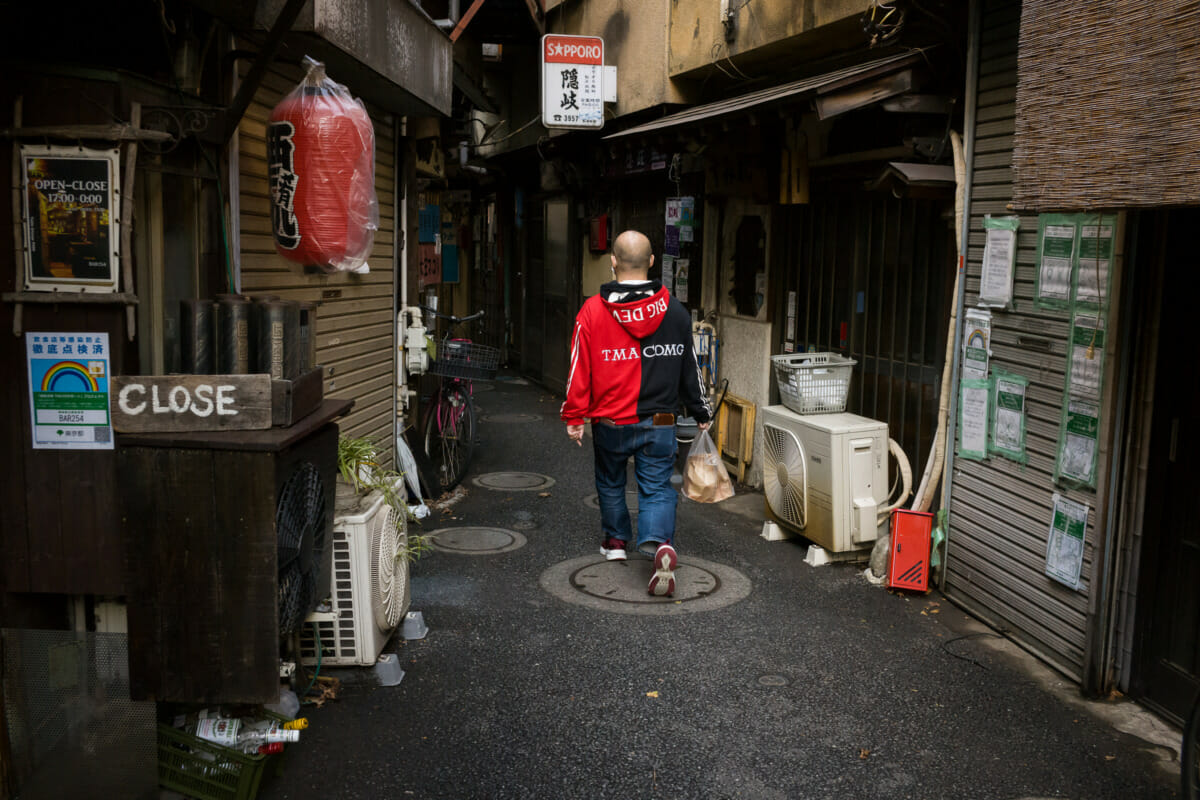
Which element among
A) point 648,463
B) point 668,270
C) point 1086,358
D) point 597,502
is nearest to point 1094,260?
point 1086,358

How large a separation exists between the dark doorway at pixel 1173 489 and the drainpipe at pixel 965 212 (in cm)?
172

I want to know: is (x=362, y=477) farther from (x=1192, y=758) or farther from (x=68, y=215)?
(x=1192, y=758)

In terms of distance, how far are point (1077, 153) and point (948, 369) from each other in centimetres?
310

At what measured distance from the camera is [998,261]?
22.0 feet

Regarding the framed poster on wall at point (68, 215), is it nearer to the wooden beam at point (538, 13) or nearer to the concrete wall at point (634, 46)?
the concrete wall at point (634, 46)

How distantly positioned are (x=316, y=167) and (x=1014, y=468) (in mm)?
4863

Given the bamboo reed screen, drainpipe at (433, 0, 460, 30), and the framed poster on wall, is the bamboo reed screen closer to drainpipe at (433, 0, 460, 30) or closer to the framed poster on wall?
the framed poster on wall

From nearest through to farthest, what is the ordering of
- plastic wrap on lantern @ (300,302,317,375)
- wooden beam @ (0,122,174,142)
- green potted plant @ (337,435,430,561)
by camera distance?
1. wooden beam @ (0,122,174,142)
2. plastic wrap on lantern @ (300,302,317,375)
3. green potted plant @ (337,435,430,561)

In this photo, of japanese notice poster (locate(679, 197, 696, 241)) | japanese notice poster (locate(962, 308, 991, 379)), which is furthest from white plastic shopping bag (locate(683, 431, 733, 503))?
japanese notice poster (locate(679, 197, 696, 241))

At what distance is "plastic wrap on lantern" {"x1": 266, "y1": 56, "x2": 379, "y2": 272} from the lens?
5637mm

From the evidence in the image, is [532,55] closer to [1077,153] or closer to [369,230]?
[369,230]

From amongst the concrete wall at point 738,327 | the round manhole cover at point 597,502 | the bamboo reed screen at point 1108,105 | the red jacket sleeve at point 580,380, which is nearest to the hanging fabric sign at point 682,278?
the concrete wall at point 738,327

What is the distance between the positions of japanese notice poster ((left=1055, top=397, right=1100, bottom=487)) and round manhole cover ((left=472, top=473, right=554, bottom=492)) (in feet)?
20.0

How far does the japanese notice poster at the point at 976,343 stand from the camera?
6.96 metres
